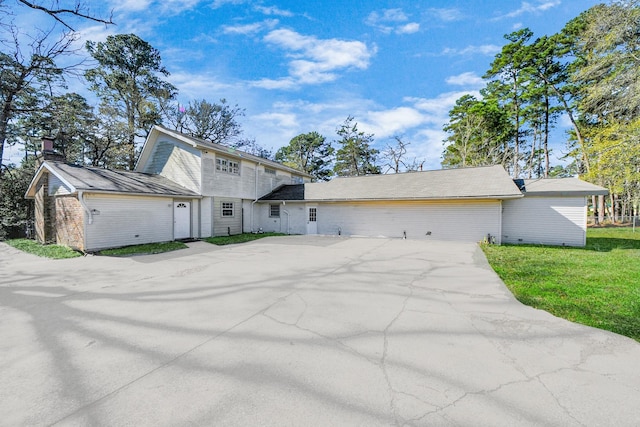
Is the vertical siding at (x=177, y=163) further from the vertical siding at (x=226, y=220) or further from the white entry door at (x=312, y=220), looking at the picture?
the white entry door at (x=312, y=220)

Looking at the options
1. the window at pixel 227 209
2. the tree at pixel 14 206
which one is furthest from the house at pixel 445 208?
the tree at pixel 14 206

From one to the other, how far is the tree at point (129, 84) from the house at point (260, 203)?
7.90 metres

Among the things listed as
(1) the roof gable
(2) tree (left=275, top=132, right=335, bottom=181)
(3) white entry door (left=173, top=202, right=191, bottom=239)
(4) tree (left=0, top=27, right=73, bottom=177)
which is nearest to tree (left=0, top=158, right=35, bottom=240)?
(4) tree (left=0, top=27, right=73, bottom=177)

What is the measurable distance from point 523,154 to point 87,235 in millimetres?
34881

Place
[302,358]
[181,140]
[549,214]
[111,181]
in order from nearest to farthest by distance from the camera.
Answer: [302,358] < [111,181] < [549,214] < [181,140]

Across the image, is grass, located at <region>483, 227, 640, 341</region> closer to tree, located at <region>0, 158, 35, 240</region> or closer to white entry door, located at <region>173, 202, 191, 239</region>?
white entry door, located at <region>173, 202, 191, 239</region>

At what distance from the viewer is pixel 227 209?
51.0 feet

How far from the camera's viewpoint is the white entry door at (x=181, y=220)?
13066mm

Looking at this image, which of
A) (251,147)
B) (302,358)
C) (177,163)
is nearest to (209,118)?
(251,147)

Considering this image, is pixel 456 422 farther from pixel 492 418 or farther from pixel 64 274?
pixel 64 274

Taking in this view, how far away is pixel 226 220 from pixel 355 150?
870 inches

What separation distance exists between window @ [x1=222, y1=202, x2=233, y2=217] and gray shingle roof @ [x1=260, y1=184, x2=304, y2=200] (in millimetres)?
2619

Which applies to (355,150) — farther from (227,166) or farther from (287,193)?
(227,166)

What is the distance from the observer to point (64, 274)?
6918 mm
